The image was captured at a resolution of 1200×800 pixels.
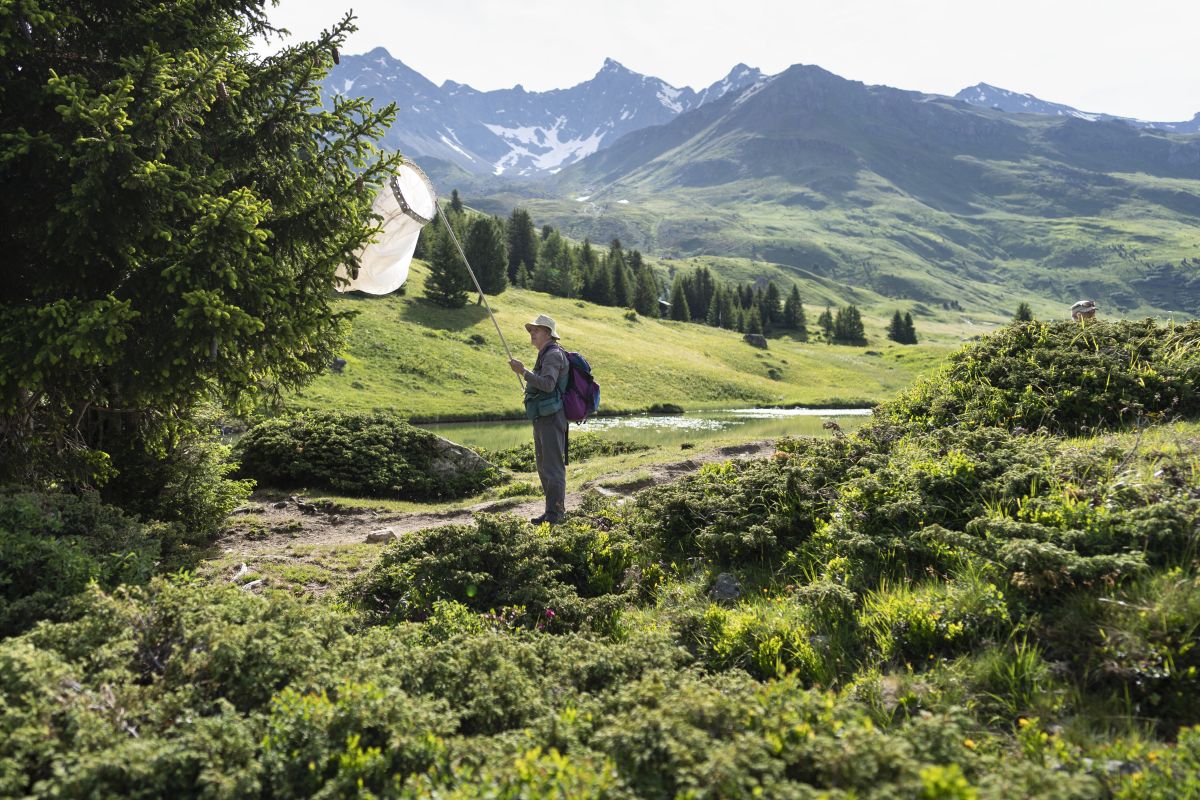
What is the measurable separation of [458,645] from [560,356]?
5.98 metres

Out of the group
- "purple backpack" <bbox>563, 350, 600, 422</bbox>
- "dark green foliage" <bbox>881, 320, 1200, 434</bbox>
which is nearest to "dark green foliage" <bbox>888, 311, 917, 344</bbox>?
"dark green foliage" <bbox>881, 320, 1200, 434</bbox>

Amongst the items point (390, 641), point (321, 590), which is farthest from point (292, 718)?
point (321, 590)

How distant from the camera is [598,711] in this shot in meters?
4.36

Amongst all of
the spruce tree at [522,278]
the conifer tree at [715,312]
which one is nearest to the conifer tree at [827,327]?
the conifer tree at [715,312]

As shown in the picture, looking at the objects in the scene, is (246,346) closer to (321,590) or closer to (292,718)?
(321,590)

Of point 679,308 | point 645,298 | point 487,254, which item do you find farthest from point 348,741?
point 679,308

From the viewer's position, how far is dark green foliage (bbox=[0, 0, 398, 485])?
6.99m

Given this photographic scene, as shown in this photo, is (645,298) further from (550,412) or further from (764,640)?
(764,640)

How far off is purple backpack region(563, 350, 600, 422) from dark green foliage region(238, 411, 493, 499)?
7.40m

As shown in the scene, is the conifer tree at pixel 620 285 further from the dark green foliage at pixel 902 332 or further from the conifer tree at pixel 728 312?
the dark green foliage at pixel 902 332

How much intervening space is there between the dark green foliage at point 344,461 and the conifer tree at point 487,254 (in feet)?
218

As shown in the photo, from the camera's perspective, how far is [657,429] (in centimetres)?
3794

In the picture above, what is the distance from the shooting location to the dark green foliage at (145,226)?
6988mm

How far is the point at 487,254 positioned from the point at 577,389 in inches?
3000
